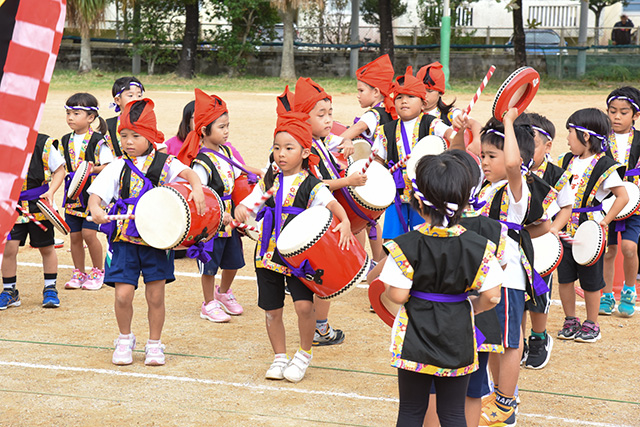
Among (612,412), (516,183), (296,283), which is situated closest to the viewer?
(516,183)

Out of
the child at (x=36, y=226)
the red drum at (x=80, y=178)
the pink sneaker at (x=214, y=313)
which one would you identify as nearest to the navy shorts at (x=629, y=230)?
the pink sneaker at (x=214, y=313)

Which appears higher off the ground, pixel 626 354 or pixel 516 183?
pixel 516 183

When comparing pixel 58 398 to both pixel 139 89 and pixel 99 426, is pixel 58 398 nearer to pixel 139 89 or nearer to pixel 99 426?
pixel 99 426

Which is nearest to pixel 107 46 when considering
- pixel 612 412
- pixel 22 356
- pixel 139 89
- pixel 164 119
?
pixel 164 119

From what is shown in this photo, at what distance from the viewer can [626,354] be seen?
493 cm

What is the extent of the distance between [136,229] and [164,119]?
11581mm

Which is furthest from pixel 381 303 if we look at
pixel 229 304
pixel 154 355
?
pixel 229 304

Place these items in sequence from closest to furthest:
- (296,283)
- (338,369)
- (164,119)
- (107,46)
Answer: (296,283) → (338,369) → (164,119) → (107,46)

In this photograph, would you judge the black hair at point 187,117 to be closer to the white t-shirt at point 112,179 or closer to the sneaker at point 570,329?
the white t-shirt at point 112,179

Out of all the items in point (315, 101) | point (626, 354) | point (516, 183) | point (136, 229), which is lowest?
point (626, 354)

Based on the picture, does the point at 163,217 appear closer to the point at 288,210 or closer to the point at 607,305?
the point at 288,210

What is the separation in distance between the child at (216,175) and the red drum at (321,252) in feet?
4.25

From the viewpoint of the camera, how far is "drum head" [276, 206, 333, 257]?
3918 millimetres

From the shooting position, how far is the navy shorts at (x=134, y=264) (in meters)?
4.44
